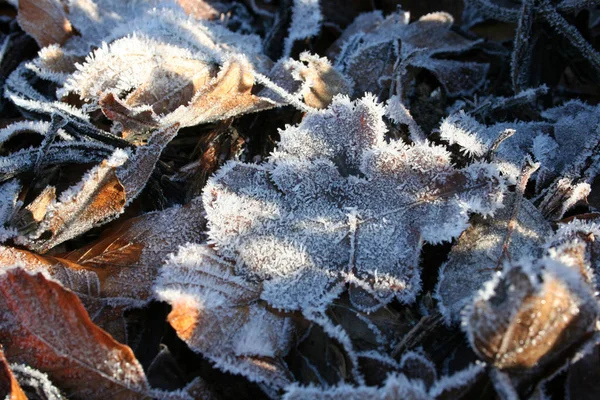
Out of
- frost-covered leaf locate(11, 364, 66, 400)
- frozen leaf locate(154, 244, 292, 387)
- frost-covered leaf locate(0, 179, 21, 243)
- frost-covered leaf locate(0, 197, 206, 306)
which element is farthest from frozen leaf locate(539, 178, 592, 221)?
frost-covered leaf locate(0, 179, 21, 243)

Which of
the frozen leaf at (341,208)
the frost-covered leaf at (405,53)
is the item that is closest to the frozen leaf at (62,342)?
the frozen leaf at (341,208)

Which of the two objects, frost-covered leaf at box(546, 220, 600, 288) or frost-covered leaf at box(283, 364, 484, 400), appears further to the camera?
frost-covered leaf at box(546, 220, 600, 288)

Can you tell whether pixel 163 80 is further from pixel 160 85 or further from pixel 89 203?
pixel 89 203

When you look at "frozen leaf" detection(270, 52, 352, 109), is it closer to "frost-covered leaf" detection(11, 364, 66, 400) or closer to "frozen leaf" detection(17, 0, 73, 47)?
"frozen leaf" detection(17, 0, 73, 47)

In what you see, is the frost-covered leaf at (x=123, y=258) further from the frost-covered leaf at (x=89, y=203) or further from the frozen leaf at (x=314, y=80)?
the frozen leaf at (x=314, y=80)

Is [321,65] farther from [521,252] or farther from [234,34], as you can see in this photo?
[521,252]

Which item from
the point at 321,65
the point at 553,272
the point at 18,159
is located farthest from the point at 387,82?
the point at 18,159
